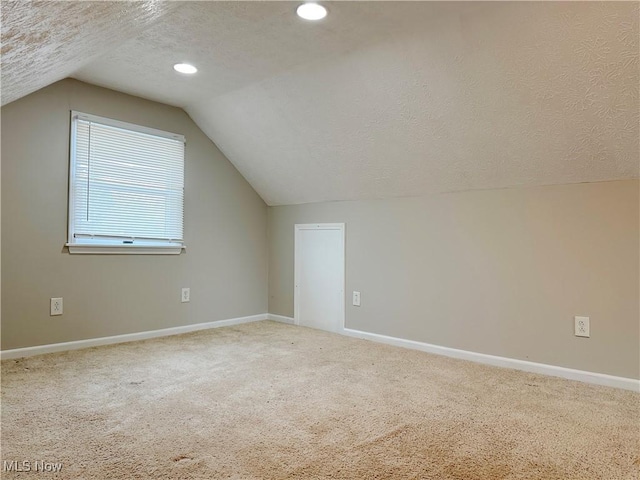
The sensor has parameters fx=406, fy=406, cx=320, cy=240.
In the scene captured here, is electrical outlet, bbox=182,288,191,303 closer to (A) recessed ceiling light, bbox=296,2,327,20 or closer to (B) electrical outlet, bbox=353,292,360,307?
(B) electrical outlet, bbox=353,292,360,307

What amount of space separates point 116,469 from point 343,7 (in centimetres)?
217

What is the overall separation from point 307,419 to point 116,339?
2.11 m

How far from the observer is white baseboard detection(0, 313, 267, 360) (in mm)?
2807

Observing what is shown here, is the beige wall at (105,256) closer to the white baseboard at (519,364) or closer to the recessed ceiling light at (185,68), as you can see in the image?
the recessed ceiling light at (185,68)

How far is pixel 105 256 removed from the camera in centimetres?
323

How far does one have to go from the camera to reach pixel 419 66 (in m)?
2.32

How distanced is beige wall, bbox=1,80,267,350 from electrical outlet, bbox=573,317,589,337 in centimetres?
289

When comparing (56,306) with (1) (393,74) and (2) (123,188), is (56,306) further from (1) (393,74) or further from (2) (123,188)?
(1) (393,74)

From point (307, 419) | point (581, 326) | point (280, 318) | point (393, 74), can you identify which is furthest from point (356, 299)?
point (393, 74)

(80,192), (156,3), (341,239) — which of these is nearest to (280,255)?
(341,239)

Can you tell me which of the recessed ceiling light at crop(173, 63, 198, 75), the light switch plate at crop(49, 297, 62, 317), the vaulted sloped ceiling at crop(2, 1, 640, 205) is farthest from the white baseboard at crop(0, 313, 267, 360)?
the recessed ceiling light at crop(173, 63, 198, 75)

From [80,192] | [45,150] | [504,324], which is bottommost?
[504,324]

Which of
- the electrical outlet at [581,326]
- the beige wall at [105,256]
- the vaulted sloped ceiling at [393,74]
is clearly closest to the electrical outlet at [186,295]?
the beige wall at [105,256]

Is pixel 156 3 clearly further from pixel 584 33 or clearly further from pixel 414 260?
pixel 414 260
